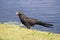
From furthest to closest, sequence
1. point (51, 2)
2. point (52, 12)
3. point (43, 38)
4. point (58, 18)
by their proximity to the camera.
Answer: point (51, 2) < point (52, 12) < point (58, 18) < point (43, 38)

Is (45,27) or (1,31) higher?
(1,31)

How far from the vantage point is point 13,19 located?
607 centimetres

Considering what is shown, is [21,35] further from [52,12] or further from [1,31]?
[52,12]

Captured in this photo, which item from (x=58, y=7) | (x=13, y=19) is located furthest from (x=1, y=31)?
(x=58, y=7)

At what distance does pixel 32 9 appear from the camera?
6.85 metres

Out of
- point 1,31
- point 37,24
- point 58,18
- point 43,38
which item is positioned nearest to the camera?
point 43,38

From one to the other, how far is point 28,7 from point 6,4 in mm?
736

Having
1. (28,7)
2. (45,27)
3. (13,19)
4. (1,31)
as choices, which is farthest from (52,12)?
(1,31)

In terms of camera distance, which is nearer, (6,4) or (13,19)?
(13,19)

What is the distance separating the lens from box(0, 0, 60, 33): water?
20.3ft

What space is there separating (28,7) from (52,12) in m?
0.78

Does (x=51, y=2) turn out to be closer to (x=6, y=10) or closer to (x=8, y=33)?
(x=6, y=10)

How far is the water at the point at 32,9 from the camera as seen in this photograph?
20.3 ft

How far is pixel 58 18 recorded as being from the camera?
6043mm
